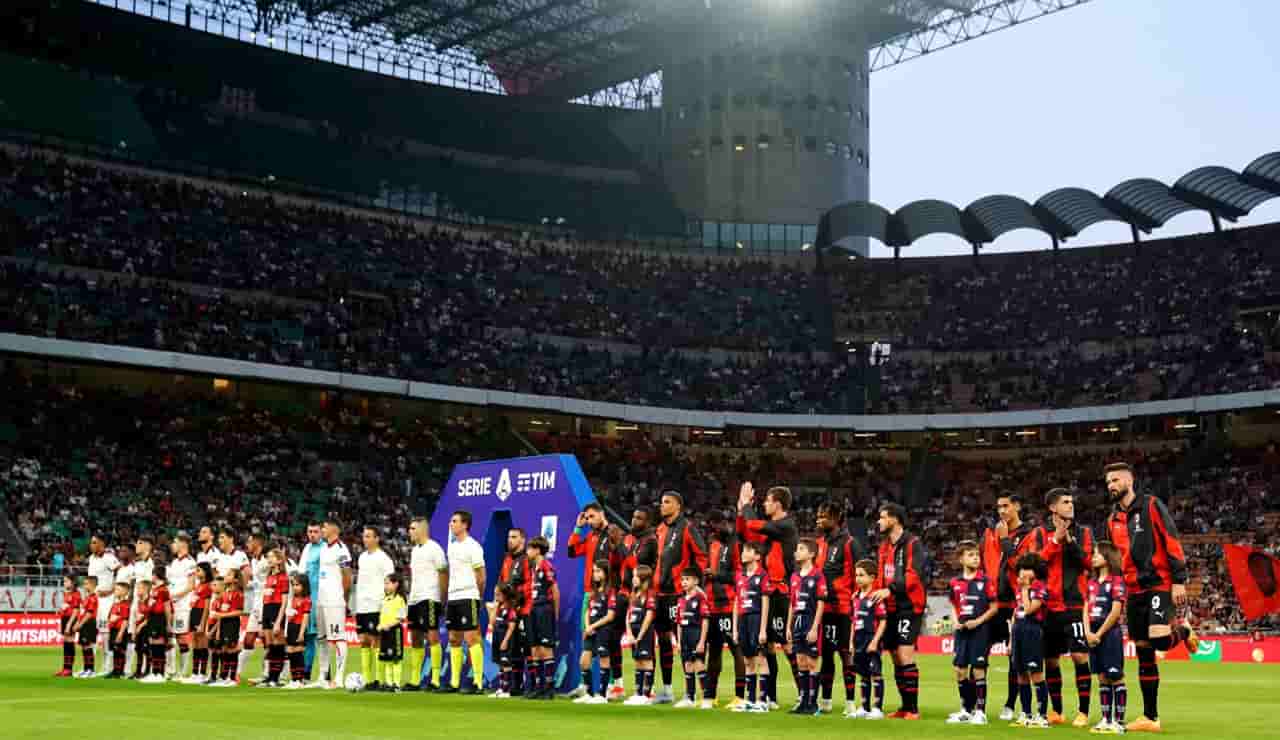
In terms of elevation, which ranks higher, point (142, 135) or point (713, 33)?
point (713, 33)

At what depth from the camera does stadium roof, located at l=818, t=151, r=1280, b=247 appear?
65.9 metres

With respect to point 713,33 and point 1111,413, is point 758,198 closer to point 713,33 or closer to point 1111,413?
point 713,33

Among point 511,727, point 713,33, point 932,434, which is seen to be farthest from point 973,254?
point 511,727

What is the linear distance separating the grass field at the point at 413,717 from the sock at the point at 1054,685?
45cm

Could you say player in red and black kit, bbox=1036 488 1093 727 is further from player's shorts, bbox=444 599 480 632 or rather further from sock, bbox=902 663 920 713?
player's shorts, bbox=444 599 480 632

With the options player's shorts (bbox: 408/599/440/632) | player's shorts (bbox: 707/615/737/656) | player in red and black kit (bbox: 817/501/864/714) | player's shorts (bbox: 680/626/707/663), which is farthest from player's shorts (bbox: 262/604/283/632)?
player in red and black kit (bbox: 817/501/864/714)

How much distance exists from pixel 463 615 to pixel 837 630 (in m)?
5.35

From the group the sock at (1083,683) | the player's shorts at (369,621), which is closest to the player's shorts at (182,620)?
the player's shorts at (369,621)

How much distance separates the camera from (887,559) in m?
17.1

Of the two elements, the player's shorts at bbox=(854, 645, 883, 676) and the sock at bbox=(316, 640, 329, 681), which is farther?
the sock at bbox=(316, 640, 329, 681)

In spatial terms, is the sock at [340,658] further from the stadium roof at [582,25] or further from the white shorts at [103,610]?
the stadium roof at [582,25]

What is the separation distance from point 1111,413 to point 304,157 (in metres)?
36.8

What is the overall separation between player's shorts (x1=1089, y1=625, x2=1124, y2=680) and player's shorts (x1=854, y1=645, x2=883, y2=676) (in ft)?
8.73

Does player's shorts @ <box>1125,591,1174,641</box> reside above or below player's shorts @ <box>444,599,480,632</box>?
above
